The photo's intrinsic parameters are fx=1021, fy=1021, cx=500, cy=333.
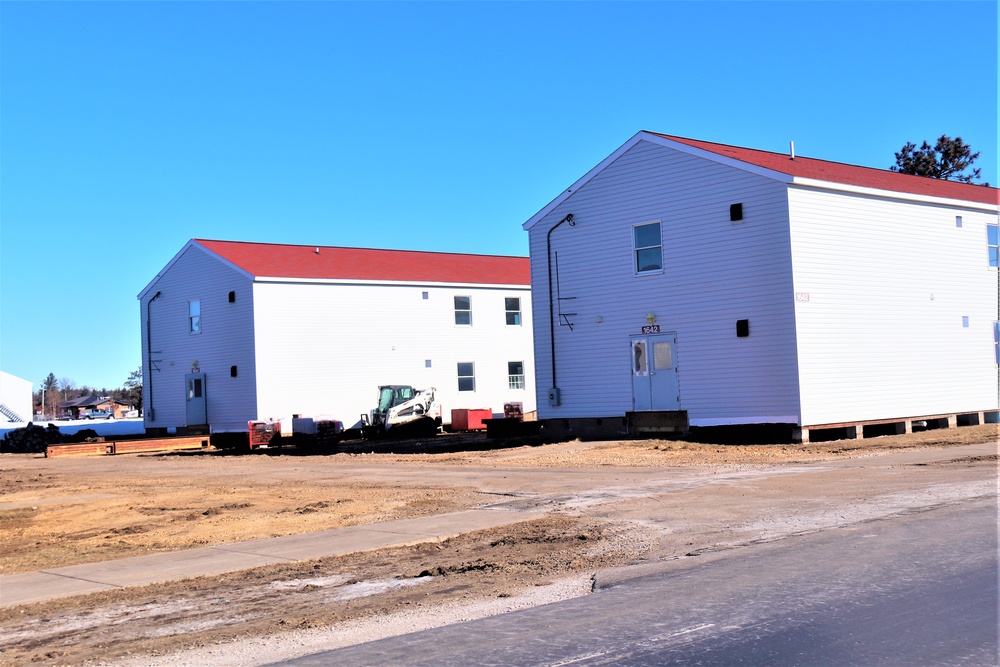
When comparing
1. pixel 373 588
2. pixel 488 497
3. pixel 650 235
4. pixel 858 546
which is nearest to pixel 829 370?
pixel 650 235

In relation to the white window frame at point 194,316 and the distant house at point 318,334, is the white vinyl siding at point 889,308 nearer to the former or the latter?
the distant house at point 318,334

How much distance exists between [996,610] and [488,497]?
9592 mm

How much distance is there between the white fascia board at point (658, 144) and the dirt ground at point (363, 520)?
22.6 ft

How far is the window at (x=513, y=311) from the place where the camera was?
4578 centimetres

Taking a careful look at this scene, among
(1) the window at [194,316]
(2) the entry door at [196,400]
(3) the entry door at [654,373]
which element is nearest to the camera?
(3) the entry door at [654,373]

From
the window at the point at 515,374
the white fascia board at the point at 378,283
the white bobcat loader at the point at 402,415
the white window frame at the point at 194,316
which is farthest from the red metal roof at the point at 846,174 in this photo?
the white window frame at the point at 194,316

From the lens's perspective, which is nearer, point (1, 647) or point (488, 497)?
point (1, 647)

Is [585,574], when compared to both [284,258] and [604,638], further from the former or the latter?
[284,258]

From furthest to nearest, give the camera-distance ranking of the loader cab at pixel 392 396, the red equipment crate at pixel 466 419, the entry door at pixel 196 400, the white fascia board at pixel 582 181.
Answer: the entry door at pixel 196 400, the red equipment crate at pixel 466 419, the loader cab at pixel 392 396, the white fascia board at pixel 582 181

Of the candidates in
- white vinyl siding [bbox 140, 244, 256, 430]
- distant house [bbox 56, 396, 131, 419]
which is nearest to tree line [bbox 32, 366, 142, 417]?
distant house [bbox 56, 396, 131, 419]

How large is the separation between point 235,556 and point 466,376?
107 feet

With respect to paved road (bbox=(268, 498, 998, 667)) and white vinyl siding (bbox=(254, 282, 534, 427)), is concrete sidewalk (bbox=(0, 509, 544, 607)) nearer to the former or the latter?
paved road (bbox=(268, 498, 998, 667))

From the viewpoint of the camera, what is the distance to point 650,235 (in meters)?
28.1

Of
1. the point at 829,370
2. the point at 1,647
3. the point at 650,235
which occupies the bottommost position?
the point at 1,647
